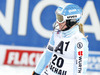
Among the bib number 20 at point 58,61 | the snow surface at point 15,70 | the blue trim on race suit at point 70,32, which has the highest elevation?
the snow surface at point 15,70

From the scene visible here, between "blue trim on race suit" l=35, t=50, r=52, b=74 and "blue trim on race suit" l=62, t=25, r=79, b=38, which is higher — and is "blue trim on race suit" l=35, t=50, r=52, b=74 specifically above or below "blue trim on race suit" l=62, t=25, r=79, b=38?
below

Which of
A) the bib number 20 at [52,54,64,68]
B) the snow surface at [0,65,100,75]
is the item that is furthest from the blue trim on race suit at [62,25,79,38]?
the snow surface at [0,65,100,75]

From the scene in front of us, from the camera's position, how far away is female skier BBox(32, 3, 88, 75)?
2377 mm

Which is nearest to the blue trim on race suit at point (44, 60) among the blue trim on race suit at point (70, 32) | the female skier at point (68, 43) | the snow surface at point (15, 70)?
the female skier at point (68, 43)

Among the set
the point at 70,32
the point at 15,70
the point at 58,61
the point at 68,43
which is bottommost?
the point at 58,61

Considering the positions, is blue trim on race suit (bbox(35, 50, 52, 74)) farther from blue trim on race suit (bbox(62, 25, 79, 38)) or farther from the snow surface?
the snow surface

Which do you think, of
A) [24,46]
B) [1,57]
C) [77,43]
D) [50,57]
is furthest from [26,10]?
[77,43]

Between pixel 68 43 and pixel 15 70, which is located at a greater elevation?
pixel 15 70

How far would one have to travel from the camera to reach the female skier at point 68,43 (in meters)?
2.38

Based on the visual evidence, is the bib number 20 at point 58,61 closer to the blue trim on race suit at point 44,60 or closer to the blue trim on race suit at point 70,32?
the blue trim on race suit at point 44,60

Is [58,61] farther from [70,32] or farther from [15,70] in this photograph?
[15,70]

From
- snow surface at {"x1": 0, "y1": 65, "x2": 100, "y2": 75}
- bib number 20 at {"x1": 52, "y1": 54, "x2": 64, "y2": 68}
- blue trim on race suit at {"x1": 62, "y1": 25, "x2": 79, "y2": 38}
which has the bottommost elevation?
bib number 20 at {"x1": 52, "y1": 54, "x2": 64, "y2": 68}

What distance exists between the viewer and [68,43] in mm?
2492

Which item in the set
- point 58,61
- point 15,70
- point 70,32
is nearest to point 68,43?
point 70,32
